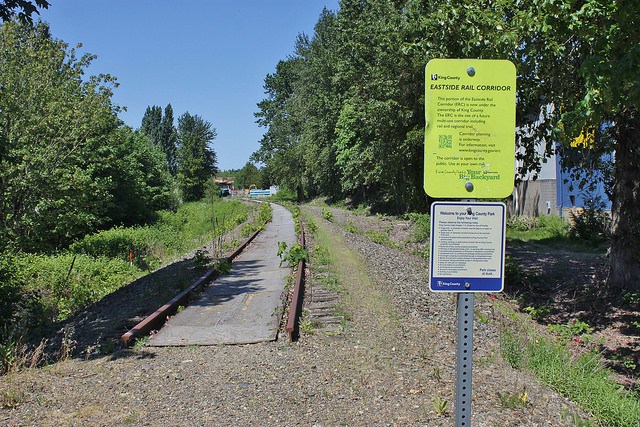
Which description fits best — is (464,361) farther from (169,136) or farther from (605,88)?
(169,136)

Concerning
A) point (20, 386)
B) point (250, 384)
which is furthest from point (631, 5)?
point (20, 386)

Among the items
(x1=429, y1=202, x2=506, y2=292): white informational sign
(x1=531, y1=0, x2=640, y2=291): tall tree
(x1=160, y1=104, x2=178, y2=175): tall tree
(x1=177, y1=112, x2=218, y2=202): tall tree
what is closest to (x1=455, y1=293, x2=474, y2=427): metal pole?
(x1=429, y1=202, x2=506, y2=292): white informational sign

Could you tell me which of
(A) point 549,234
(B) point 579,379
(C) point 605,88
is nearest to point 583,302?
(B) point 579,379

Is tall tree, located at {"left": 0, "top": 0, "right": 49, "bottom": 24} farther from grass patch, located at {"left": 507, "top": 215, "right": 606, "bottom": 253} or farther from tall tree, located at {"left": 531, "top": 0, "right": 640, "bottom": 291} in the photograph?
grass patch, located at {"left": 507, "top": 215, "right": 606, "bottom": 253}

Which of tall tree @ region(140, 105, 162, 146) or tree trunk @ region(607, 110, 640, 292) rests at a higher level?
tall tree @ region(140, 105, 162, 146)

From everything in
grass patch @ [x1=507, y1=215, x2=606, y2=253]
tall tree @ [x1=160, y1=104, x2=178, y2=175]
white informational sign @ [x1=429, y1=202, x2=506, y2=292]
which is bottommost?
grass patch @ [x1=507, y1=215, x2=606, y2=253]

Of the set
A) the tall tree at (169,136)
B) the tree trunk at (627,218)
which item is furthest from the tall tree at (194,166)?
the tree trunk at (627,218)

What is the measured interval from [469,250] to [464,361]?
0.56 meters

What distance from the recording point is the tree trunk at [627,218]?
365 inches

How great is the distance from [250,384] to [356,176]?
98.7 ft

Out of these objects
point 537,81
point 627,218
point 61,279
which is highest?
point 537,81

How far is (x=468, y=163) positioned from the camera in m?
2.53

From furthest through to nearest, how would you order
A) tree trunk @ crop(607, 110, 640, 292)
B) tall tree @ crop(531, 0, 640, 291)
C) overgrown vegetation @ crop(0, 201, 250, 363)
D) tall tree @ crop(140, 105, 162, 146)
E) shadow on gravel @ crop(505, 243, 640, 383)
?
1. tall tree @ crop(140, 105, 162, 146)
2. overgrown vegetation @ crop(0, 201, 250, 363)
3. tree trunk @ crop(607, 110, 640, 292)
4. shadow on gravel @ crop(505, 243, 640, 383)
5. tall tree @ crop(531, 0, 640, 291)

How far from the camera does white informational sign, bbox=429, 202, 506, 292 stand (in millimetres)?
2541
